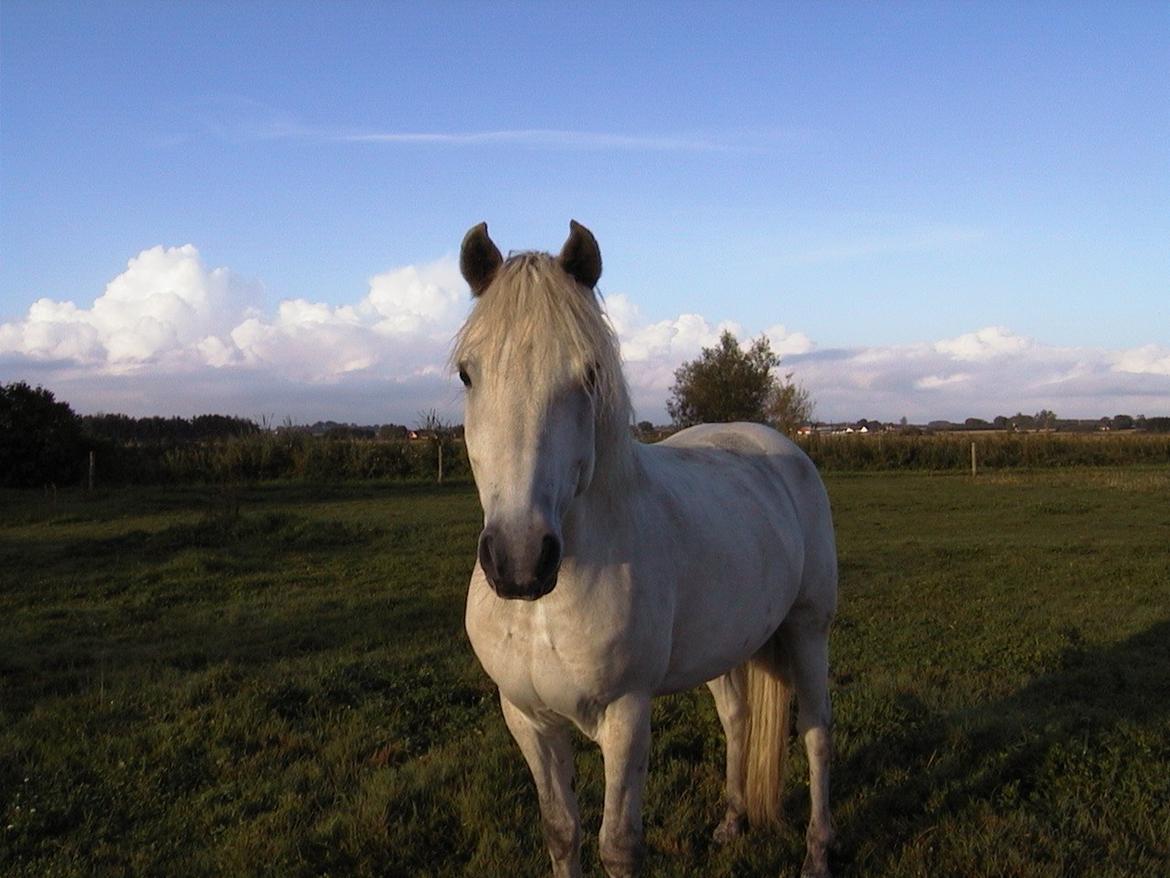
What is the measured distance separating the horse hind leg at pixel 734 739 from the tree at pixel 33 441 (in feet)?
75.0

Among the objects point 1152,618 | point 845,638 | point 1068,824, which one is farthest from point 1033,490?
point 1068,824

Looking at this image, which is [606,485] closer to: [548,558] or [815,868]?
[548,558]

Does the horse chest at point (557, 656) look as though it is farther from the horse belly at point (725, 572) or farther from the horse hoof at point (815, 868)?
the horse hoof at point (815, 868)

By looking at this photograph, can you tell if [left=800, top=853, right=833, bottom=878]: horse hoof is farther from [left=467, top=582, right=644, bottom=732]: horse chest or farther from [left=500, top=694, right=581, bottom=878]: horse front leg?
[left=467, top=582, right=644, bottom=732]: horse chest

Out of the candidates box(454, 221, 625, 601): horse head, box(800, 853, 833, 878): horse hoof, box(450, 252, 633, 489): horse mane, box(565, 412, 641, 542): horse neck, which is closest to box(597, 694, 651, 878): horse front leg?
box(565, 412, 641, 542): horse neck

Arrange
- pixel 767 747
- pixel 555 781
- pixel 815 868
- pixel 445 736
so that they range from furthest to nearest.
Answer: pixel 445 736, pixel 767 747, pixel 815 868, pixel 555 781

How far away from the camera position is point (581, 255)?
229cm

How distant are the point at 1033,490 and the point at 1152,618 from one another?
15173 mm

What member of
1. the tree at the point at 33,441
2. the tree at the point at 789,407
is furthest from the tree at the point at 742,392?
the tree at the point at 33,441

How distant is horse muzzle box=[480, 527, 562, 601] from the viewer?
6.10 feet

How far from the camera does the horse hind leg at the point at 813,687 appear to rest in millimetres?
3389

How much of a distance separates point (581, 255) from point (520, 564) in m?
0.87

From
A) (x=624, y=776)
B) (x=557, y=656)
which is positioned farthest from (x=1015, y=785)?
(x=557, y=656)

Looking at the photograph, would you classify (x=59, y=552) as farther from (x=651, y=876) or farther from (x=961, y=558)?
(x=961, y=558)
